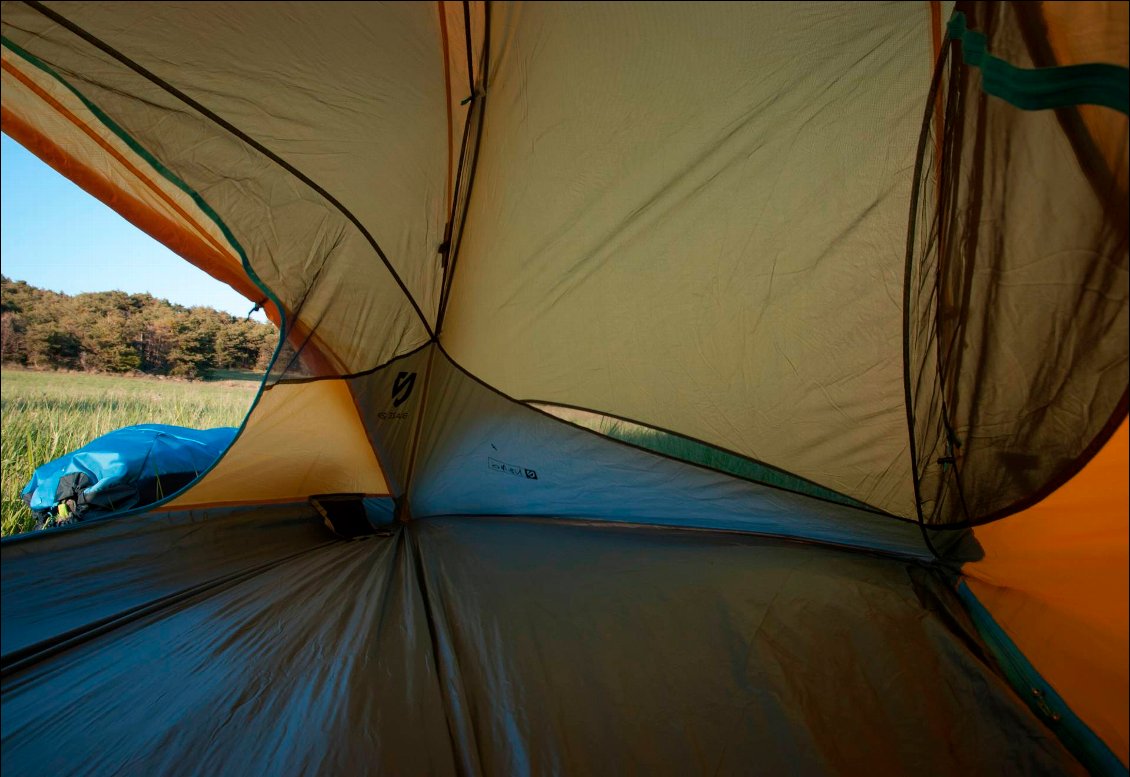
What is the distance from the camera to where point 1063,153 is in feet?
2.82

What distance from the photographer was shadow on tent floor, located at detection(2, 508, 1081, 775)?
85 cm

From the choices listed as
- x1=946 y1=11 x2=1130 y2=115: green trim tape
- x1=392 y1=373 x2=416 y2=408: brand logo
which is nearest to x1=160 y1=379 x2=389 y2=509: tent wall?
x1=392 y1=373 x2=416 y2=408: brand logo

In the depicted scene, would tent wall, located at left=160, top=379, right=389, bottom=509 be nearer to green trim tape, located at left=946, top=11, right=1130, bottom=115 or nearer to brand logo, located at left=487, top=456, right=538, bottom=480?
brand logo, located at left=487, top=456, right=538, bottom=480

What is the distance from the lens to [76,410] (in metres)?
1.44

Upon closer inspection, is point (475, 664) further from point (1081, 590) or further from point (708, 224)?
point (708, 224)

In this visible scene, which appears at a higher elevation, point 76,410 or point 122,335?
point 122,335

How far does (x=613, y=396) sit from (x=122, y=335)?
1294 millimetres

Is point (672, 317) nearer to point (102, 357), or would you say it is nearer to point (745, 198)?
point (745, 198)

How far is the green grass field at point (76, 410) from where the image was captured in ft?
4.24

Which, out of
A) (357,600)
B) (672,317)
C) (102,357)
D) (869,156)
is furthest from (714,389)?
(102,357)

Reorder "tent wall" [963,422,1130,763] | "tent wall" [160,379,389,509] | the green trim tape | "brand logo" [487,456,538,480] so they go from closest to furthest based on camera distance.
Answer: the green trim tape < "tent wall" [963,422,1130,763] < "tent wall" [160,379,389,509] < "brand logo" [487,456,538,480]

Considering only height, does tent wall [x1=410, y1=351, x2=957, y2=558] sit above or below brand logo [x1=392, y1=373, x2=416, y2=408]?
below

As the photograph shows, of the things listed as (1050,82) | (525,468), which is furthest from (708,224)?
(525,468)

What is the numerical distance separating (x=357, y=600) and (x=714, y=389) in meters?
1.08
